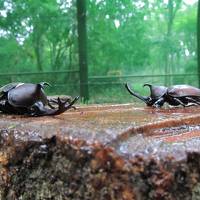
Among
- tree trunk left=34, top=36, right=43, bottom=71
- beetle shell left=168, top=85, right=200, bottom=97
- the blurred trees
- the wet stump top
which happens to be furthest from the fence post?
tree trunk left=34, top=36, right=43, bottom=71

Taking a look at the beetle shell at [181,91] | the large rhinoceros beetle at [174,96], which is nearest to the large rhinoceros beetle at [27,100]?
the large rhinoceros beetle at [174,96]

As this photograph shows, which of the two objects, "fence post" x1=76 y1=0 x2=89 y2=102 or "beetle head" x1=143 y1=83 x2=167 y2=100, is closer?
"beetle head" x1=143 y1=83 x2=167 y2=100

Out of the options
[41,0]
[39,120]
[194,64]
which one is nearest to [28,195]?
[39,120]

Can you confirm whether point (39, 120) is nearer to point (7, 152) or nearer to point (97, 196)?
point (7, 152)

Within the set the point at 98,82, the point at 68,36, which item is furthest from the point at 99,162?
the point at 68,36

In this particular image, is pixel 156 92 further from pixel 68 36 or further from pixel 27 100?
A: pixel 68 36

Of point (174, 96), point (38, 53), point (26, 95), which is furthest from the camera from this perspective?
point (38, 53)

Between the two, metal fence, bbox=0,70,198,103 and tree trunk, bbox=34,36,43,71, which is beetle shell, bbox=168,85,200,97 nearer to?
metal fence, bbox=0,70,198,103
